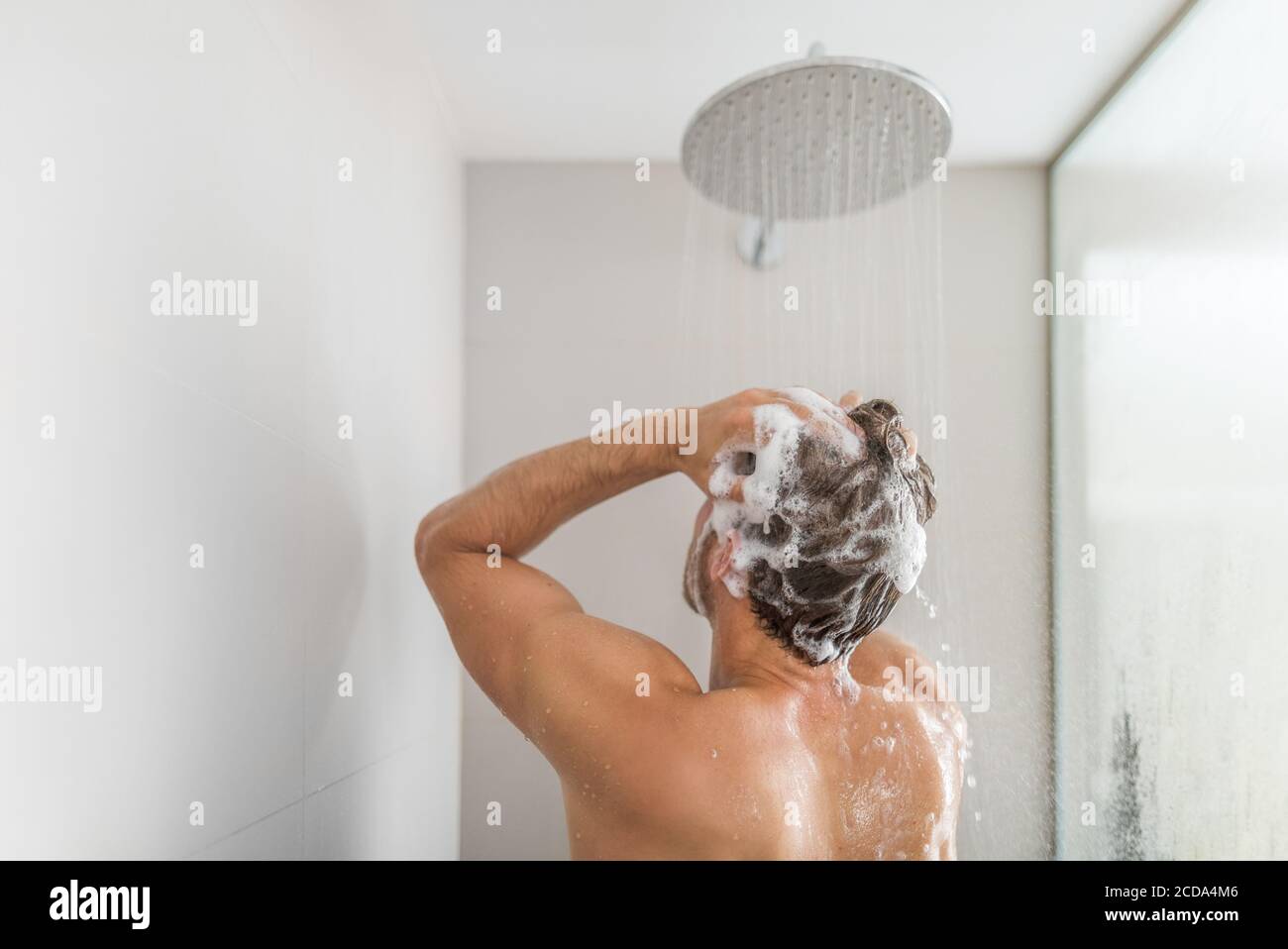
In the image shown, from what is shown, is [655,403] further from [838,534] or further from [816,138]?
[838,534]

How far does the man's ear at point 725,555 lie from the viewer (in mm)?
945

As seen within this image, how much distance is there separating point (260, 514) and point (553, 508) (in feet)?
0.81

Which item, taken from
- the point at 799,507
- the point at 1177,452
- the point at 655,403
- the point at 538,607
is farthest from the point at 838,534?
the point at 655,403

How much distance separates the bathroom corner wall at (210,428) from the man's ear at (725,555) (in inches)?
14.2

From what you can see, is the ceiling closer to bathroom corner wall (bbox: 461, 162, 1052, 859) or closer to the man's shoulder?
bathroom corner wall (bbox: 461, 162, 1052, 859)

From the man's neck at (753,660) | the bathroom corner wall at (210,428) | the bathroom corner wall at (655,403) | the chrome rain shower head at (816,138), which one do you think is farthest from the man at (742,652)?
the bathroom corner wall at (655,403)

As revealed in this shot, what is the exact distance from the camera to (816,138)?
1.15m

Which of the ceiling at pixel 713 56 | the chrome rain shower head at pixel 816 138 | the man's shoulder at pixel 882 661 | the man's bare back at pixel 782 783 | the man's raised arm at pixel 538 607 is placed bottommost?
the man's bare back at pixel 782 783

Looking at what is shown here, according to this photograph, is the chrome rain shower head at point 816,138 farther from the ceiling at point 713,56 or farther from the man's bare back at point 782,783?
the man's bare back at point 782,783

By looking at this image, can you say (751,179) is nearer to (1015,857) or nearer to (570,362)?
(570,362)

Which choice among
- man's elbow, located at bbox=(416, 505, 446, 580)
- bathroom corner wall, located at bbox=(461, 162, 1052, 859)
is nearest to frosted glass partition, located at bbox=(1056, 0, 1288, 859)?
bathroom corner wall, located at bbox=(461, 162, 1052, 859)

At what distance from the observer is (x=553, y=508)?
0.95 m
